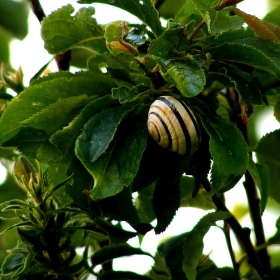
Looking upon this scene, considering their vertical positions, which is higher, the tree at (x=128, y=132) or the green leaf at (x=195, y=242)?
the tree at (x=128, y=132)

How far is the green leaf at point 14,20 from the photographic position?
6.50 ft

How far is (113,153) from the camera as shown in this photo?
→ 1108 mm

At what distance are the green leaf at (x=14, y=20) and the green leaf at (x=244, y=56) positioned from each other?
3.19ft

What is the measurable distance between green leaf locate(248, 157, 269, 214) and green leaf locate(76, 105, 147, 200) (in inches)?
9.1

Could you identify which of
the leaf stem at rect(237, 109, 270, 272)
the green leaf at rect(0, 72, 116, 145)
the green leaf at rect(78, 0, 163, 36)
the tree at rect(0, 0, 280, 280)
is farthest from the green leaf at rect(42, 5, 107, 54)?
the leaf stem at rect(237, 109, 270, 272)

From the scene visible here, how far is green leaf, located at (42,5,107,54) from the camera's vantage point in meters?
1.36

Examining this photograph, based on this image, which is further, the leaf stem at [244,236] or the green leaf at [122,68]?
the leaf stem at [244,236]

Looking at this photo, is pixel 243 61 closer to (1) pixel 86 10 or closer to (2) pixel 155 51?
(2) pixel 155 51

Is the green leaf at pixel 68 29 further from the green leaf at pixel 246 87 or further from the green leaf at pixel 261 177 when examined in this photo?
the green leaf at pixel 261 177

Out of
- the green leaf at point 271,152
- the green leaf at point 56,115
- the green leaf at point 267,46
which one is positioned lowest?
the green leaf at point 271,152

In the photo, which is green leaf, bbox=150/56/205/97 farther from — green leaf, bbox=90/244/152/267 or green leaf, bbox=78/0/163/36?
green leaf, bbox=90/244/152/267

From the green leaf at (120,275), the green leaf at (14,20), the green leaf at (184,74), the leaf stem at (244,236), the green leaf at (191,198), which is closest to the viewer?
the green leaf at (184,74)

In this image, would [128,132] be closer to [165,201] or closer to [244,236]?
[165,201]

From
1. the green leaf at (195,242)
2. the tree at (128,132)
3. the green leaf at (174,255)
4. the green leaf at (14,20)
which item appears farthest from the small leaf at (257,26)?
the green leaf at (14,20)
